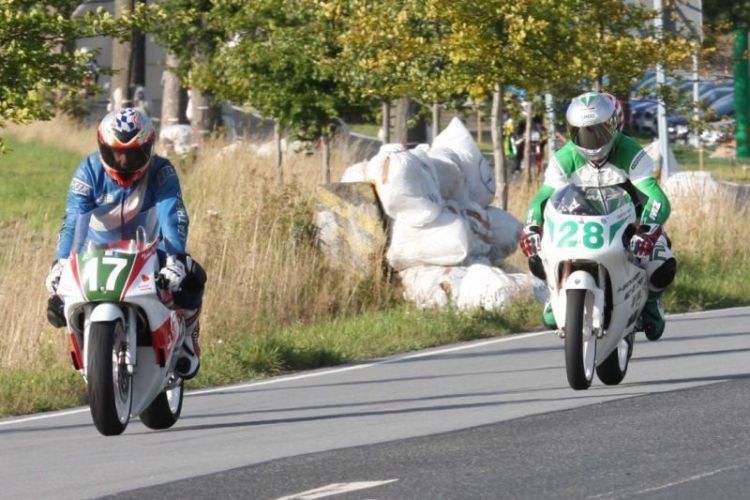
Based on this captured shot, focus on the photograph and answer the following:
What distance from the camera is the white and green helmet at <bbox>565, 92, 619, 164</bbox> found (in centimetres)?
1100

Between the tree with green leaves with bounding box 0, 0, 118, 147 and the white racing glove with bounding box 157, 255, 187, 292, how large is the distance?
419 cm

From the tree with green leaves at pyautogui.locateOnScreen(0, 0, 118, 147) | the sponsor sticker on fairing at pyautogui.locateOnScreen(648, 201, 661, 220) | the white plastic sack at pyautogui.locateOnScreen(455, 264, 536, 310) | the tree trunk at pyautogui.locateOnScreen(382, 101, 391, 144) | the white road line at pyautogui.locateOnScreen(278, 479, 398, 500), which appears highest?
the tree trunk at pyautogui.locateOnScreen(382, 101, 391, 144)

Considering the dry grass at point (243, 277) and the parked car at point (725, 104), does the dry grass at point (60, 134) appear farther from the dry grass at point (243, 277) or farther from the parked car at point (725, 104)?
the parked car at point (725, 104)

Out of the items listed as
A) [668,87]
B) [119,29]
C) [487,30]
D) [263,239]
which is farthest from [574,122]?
[668,87]

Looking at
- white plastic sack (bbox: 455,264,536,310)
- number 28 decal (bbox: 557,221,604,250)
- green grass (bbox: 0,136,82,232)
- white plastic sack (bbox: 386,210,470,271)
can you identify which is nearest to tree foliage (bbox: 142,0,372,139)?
green grass (bbox: 0,136,82,232)

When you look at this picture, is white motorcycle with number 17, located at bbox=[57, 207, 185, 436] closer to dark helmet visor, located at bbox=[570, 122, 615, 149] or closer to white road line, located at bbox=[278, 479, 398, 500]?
white road line, located at bbox=[278, 479, 398, 500]

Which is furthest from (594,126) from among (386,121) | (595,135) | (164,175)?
(386,121)

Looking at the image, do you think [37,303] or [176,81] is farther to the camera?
[176,81]

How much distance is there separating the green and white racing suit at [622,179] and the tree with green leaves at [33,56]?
13.4 ft

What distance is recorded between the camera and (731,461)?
8.23 meters

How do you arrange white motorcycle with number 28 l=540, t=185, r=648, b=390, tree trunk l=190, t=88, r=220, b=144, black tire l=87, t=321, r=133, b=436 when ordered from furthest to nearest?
tree trunk l=190, t=88, r=220, b=144
white motorcycle with number 28 l=540, t=185, r=648, b=390
black tire l=87, t=321, r=133, b=436

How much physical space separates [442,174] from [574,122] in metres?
7.65

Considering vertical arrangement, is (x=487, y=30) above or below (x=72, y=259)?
above

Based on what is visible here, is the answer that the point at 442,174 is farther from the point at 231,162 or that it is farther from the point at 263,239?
the point at 231,162
